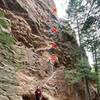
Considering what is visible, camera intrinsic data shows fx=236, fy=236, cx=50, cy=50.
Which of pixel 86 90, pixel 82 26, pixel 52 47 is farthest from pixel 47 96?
pixel 82 26

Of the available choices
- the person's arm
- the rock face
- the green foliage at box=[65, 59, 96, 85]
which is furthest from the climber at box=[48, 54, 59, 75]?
the person's arm

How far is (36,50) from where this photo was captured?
1599 centimetres

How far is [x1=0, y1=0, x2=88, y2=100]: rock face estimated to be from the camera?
13.1 meters

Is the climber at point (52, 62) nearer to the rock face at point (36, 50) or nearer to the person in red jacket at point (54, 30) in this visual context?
the rock face at point (36, 50)

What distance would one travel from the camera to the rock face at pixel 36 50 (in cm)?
1306

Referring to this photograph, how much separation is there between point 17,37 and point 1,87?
7.19 m

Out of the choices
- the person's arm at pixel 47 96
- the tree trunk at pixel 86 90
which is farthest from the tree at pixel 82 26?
the person's arm at pixel 47 96

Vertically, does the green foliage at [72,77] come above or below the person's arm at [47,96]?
above

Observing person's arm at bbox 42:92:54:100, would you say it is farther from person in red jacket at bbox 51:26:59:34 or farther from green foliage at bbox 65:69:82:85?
person in red jacket at bbox 51:26:59:34

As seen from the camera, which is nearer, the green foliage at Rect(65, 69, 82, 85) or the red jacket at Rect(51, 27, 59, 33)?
the green foliage at Rect(65, 69, 82, 85)

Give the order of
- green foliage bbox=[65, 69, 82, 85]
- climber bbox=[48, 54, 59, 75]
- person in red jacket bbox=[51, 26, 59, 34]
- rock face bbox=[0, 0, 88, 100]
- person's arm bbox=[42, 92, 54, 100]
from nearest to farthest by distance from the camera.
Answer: rock face bbox=[0, 0, 88, 100]
person's arm bbox=[42, 92, 54, 100]
climber bbox=[48, 54, 59, 75]
green foliage bbox=[65, 69, 82, 85]
person in red jacket bbox=[51, 26, 59, 34]

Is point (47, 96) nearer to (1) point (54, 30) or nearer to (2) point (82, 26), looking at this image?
(1) point (54, 30)

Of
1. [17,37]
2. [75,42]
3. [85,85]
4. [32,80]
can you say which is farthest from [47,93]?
[75,42]

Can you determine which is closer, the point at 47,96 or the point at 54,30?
the point at 47,96
